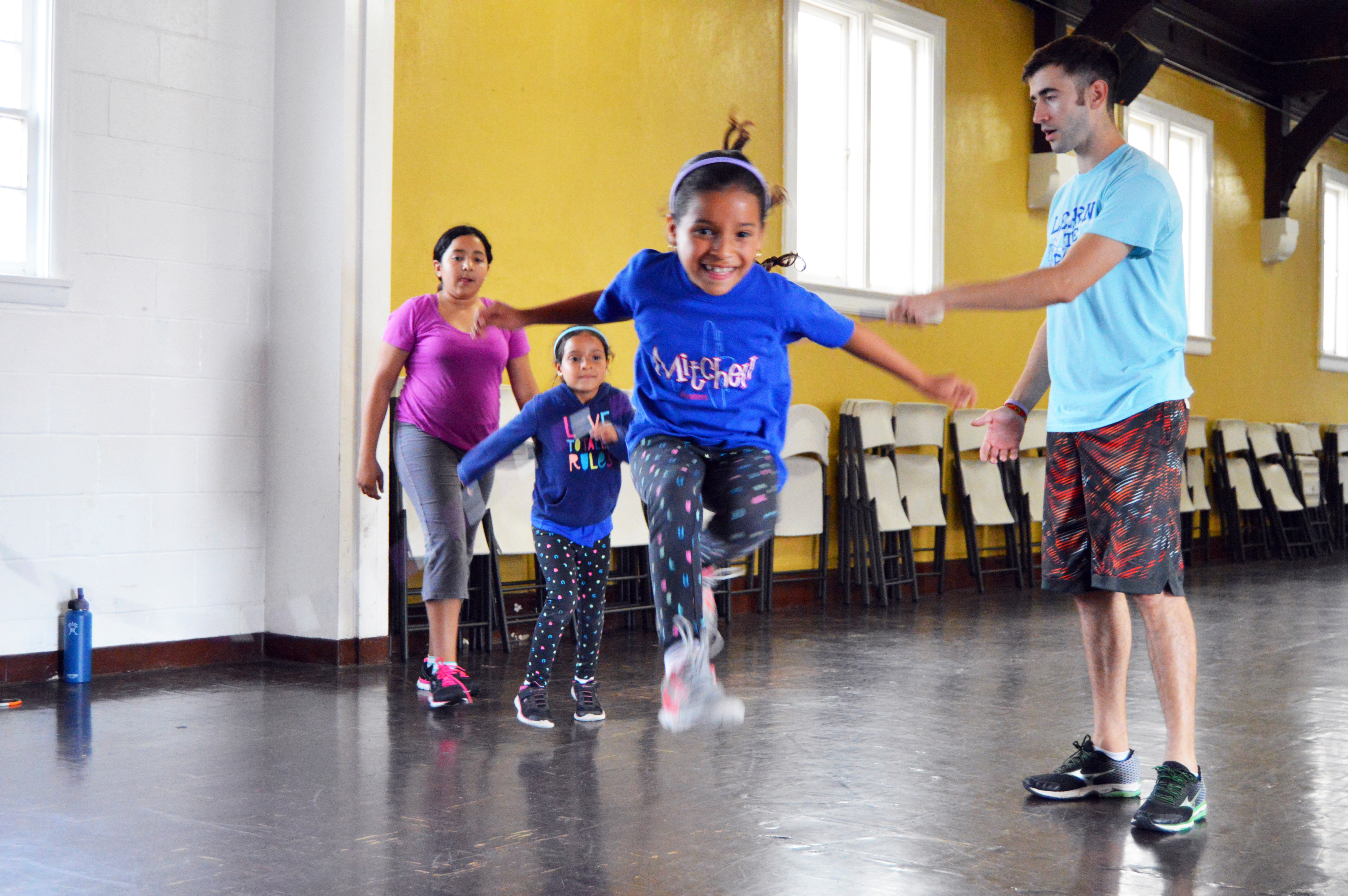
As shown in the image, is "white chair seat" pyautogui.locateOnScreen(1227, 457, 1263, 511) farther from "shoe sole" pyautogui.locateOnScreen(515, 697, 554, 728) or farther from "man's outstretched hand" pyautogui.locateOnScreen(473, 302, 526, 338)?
"man's outstretched hand" pyautogui.locateOnScreen(473, 302, 526, 338)

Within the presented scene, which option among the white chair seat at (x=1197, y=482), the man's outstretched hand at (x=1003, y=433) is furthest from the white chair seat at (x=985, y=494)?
the man's outstretched hand at (x=1003, y=433)

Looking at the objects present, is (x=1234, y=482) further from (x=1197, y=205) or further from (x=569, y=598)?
(x=569, y=598)

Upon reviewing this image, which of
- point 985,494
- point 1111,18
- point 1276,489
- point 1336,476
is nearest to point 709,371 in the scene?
point 985,494

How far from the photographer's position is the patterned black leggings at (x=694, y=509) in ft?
7.73

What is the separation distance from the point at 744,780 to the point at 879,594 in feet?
14.1

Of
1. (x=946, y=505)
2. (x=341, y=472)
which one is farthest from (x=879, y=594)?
(x=341, y=472)

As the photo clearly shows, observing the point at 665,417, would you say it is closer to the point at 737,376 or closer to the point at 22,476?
the point at 737,376

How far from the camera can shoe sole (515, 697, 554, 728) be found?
3697mm

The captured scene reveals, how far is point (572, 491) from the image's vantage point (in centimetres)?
371

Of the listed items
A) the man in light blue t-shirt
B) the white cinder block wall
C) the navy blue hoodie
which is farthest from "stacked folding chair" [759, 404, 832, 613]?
the man in light blue t-shirt

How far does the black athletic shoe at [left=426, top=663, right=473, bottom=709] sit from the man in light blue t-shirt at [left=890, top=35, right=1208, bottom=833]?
1.81 m

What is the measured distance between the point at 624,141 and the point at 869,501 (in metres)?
2.40

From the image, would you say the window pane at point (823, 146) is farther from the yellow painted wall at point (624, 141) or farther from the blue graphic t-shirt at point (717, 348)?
the blue graphic t-shirt at point (717, 348)

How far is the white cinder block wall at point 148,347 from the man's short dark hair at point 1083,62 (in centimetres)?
324
